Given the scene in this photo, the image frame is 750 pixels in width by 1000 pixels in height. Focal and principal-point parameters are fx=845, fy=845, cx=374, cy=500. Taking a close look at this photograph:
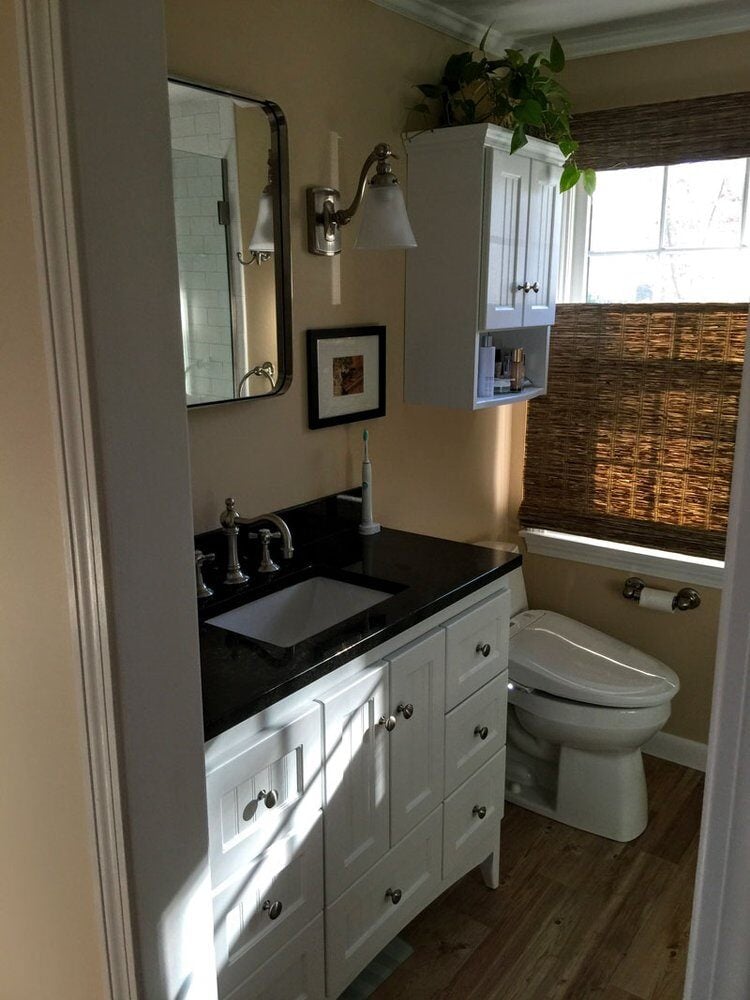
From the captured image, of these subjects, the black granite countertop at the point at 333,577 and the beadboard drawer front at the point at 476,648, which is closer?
the black granite countertop at the point at 333,577

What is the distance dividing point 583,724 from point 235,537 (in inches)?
46.2

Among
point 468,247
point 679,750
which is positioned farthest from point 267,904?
point 679,750

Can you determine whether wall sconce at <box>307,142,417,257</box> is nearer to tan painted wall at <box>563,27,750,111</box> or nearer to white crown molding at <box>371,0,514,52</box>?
white crown molding at <box>371,0,514,52</box>

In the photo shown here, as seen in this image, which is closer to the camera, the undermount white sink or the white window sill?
the undermount white sink

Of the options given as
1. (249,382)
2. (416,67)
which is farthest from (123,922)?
(416,67)

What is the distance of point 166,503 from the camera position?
108 cm

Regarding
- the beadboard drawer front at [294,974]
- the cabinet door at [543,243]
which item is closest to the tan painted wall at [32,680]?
the beadboard drawer front at [294,974]

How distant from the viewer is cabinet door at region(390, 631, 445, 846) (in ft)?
5.82

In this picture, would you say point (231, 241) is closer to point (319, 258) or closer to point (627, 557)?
point (319, 258)

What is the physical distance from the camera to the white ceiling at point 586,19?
2.34 metres

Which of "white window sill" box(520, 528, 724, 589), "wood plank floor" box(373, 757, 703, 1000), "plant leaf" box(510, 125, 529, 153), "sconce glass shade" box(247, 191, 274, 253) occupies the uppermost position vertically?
"plant leaf" box(510, 125, 529, 153)

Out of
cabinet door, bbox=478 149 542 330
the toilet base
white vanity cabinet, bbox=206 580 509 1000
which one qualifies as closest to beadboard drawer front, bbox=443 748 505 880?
white vanity cabinet, bbox=206 580 509 1000

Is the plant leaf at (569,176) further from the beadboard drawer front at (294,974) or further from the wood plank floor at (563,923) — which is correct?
the beadboard drawer front at (294,974)

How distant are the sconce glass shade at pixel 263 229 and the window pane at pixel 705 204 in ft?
4.52
